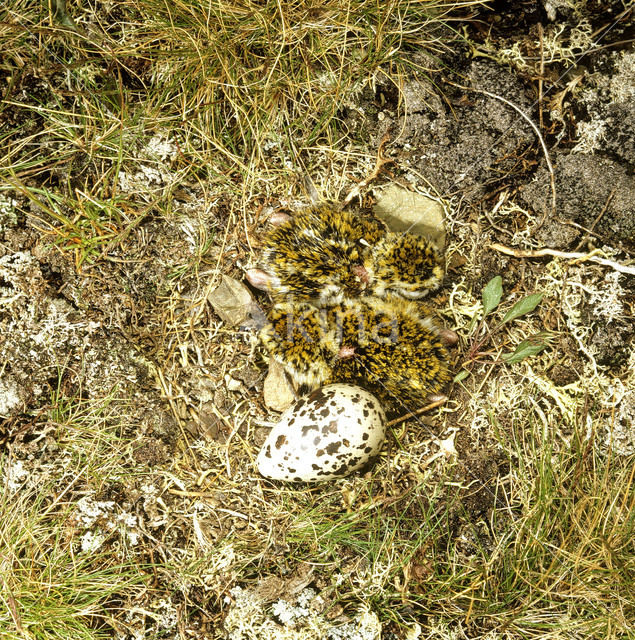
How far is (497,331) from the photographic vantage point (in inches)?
113

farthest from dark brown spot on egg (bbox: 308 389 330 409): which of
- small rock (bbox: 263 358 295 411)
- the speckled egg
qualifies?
small rock (bbox: 263 358 295 411)

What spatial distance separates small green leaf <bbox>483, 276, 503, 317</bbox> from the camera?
2797mm

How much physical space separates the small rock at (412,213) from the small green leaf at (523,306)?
1.64ft

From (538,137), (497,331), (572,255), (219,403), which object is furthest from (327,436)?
(538,137)

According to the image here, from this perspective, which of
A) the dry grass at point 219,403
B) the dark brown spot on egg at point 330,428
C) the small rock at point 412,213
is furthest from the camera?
the small rock at point 412,213

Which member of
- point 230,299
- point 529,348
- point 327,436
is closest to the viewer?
point 327,436

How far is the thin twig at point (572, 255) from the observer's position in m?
2.82

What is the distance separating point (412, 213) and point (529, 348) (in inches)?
37.3

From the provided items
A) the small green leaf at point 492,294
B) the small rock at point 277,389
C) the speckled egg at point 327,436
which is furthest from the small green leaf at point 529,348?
the small rock at point 277,389

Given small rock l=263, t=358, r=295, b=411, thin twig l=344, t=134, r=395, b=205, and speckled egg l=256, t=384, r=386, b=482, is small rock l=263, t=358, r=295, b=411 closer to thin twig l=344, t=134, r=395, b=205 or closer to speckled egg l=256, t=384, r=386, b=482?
speckled egg l=256, t=384, r=386, b=482

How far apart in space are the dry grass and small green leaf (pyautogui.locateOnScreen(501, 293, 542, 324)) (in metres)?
0.09

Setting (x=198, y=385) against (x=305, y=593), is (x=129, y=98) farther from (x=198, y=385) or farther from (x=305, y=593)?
(x=305, y=593)

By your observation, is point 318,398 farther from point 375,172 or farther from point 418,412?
point 375,172

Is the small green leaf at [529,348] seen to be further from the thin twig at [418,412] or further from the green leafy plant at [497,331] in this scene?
the thin twig at [418,412]
